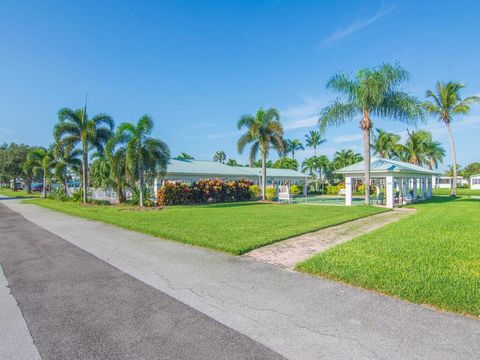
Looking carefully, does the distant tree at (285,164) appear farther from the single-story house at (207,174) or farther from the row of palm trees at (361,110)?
the row of palm trees at (361,110)

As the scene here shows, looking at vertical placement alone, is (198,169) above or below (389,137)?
below

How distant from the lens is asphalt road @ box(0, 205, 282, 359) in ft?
11.1

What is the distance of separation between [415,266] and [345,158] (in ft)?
164

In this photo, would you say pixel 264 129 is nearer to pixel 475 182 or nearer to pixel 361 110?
pixel 361 110

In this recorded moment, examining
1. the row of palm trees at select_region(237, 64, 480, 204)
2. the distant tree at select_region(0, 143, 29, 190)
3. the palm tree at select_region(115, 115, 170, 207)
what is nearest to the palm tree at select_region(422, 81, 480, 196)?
the row of palm trees at select_region(237, 64, 480, 204)

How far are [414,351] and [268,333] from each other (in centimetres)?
150

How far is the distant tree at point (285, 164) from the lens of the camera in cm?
5769

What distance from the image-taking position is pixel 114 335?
375 cm

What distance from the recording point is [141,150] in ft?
70.9

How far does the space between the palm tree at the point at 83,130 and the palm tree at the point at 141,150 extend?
557 centimetres

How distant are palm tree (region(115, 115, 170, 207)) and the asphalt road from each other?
15.0m

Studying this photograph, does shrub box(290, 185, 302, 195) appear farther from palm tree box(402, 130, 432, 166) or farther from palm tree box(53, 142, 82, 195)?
palm tree box(53, 142, 82, 195)

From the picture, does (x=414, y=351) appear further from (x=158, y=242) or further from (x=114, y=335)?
(x=158, y=242)

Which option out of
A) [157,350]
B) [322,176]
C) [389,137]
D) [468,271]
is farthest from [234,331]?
[389,137]
